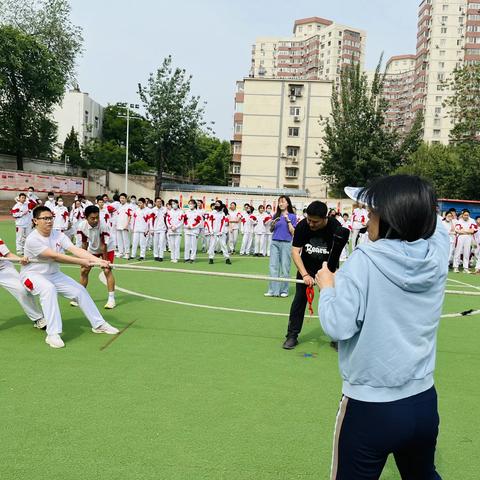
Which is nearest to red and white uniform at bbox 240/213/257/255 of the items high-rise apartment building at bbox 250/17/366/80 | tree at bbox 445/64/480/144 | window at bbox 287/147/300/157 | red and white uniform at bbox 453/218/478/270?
red and white uniform at bbox 453/218/478/270

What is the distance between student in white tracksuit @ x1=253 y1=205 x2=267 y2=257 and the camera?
1953cm

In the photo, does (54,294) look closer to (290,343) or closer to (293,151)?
(290,343)

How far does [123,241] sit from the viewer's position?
54.4ft

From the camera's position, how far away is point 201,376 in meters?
5.34

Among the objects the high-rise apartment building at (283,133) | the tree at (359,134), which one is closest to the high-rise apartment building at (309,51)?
the high-rise apartment building at (283,133)

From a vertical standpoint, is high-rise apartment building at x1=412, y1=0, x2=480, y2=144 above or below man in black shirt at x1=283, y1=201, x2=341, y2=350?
above

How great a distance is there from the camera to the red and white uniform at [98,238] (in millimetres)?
8828

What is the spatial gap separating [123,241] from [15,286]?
9775 millimetres

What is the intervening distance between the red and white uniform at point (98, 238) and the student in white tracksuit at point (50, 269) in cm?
178

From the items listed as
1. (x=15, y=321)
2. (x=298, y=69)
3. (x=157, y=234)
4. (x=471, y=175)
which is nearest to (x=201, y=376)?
(x=15, y=321)

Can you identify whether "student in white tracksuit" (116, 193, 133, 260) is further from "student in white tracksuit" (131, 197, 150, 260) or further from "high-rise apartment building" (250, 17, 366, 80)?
"high-rise apartment building" (250, 17, 366, 80)

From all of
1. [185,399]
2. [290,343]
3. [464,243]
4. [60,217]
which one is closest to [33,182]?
[60,217]

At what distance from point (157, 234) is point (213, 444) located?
43.0ft

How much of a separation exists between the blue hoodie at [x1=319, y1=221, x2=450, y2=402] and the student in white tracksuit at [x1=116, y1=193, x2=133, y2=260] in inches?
590
